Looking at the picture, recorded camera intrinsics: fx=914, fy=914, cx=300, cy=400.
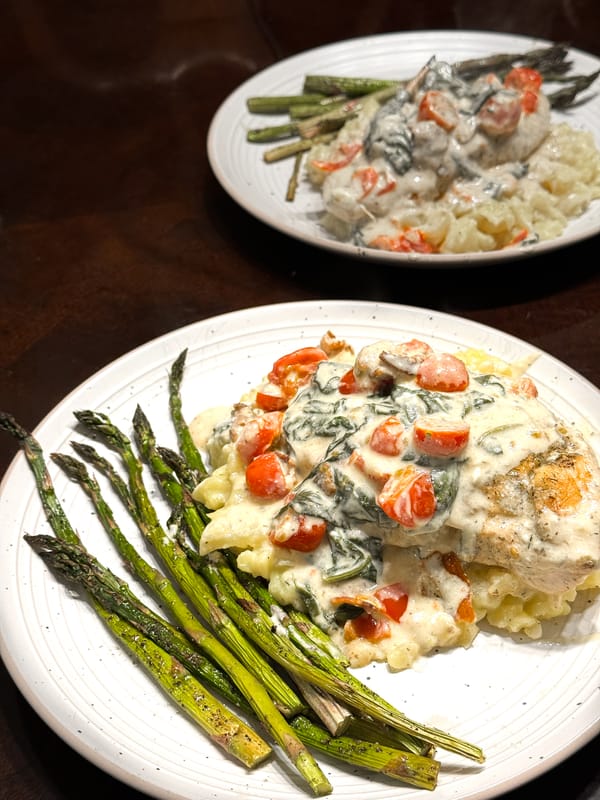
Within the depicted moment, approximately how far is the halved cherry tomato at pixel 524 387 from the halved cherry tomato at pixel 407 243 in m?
1.70

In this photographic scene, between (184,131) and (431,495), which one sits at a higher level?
(431,495)

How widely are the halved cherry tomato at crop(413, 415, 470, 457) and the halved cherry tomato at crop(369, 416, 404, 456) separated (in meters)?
0.07

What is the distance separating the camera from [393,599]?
318 centimetres

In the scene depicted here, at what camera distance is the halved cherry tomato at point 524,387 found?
350 centimetres

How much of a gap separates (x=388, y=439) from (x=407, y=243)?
2319 millimetres

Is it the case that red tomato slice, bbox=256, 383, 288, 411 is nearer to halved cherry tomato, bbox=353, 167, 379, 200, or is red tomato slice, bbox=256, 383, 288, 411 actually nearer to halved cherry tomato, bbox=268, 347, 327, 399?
halved cherry tomato, bbox=268, 347, 327, 399

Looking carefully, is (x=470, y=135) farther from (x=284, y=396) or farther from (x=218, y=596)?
(x=218, y=596)

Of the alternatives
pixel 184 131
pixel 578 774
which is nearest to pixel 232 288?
pixel 184 131

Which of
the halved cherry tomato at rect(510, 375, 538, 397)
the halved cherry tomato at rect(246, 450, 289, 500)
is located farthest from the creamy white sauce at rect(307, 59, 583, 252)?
the halved cherry tomato at rect(246, 450, 289, 500)

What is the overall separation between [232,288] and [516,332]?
1640 millimetres

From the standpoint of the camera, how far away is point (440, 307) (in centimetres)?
504

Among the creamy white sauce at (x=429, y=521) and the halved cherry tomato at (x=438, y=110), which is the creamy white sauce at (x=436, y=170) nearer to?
the halved cherry tomato at (x=438, y=110)

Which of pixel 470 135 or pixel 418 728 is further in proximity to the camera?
pixel 470 135

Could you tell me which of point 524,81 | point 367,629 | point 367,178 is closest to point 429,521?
point 367,629
